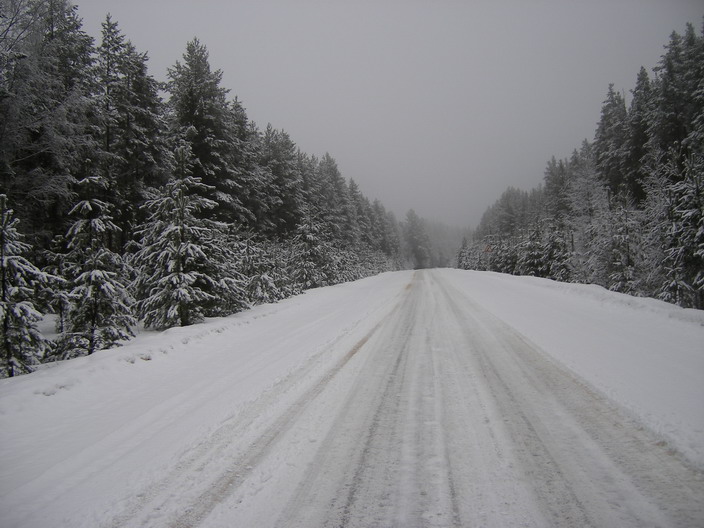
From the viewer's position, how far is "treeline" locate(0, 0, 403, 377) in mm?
7926

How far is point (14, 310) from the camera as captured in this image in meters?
6.09

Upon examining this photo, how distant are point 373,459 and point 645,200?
32673 millimetres

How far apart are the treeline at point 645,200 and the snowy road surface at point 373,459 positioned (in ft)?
51.1

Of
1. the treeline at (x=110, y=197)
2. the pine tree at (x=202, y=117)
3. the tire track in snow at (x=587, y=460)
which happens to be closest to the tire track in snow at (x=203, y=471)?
the tire track in snow at (x=587, y=460)

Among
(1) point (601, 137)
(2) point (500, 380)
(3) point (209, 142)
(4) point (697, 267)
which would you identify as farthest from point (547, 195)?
(2) point (500, 380)

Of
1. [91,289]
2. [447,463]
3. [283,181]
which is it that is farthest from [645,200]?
[91,289]

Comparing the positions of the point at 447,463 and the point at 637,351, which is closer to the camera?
the point at 447,463

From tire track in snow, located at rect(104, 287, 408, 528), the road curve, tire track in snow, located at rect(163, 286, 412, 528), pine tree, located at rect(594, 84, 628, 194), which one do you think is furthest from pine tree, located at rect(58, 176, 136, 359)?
pine tree, located at rect(594, 84, 628, 194)

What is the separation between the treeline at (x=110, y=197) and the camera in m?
7.93

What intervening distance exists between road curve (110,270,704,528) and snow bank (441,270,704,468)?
0.99ft

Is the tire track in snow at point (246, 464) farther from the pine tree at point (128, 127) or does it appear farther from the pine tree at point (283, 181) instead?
the pine tree at point (283, 181)

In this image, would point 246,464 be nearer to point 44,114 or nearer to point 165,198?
point 165,198

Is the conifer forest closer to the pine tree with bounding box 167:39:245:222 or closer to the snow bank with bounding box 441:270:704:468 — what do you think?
the pine tree with bounding box 167:39:245:222

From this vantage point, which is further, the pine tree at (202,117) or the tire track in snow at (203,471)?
the pine tree at (202,117)
